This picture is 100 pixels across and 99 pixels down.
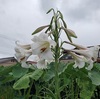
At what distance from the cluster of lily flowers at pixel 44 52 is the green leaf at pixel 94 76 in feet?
2.10

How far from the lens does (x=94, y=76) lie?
1.98 m

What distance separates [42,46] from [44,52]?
3 cm

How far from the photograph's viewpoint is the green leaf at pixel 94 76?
1891 mm

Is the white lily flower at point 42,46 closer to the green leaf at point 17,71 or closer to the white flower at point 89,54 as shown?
the white flower at point 89,54

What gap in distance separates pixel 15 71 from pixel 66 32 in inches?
47.2

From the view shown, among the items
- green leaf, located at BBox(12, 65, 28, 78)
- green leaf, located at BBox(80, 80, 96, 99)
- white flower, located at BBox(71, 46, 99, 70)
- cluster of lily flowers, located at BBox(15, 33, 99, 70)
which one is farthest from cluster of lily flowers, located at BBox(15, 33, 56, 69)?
green leaf, located at BBox(12, 65, 28, 78)

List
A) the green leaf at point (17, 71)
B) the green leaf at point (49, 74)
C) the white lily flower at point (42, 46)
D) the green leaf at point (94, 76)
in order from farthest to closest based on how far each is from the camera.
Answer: the green leaf at point (17, 71) → the green leaf at point (49, 74) → the green leaf at point (94, 76) → the white lily flower at point (42, 46)

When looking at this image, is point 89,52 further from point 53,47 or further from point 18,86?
point 18,86

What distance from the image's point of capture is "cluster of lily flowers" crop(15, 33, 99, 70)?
118 centimetres

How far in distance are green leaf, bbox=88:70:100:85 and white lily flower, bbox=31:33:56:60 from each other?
777 millimetres

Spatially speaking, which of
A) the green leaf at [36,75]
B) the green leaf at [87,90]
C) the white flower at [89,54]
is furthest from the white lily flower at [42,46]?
the green leaf at [87,90]

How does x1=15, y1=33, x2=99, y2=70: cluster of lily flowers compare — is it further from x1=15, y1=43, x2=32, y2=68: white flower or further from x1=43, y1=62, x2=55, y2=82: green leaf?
x1=43, y1=62, x2=55, y2=82: green leaf

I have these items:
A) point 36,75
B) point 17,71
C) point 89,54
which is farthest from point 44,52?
point 17,71

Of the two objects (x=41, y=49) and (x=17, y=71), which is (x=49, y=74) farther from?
(x=41, y=49)
